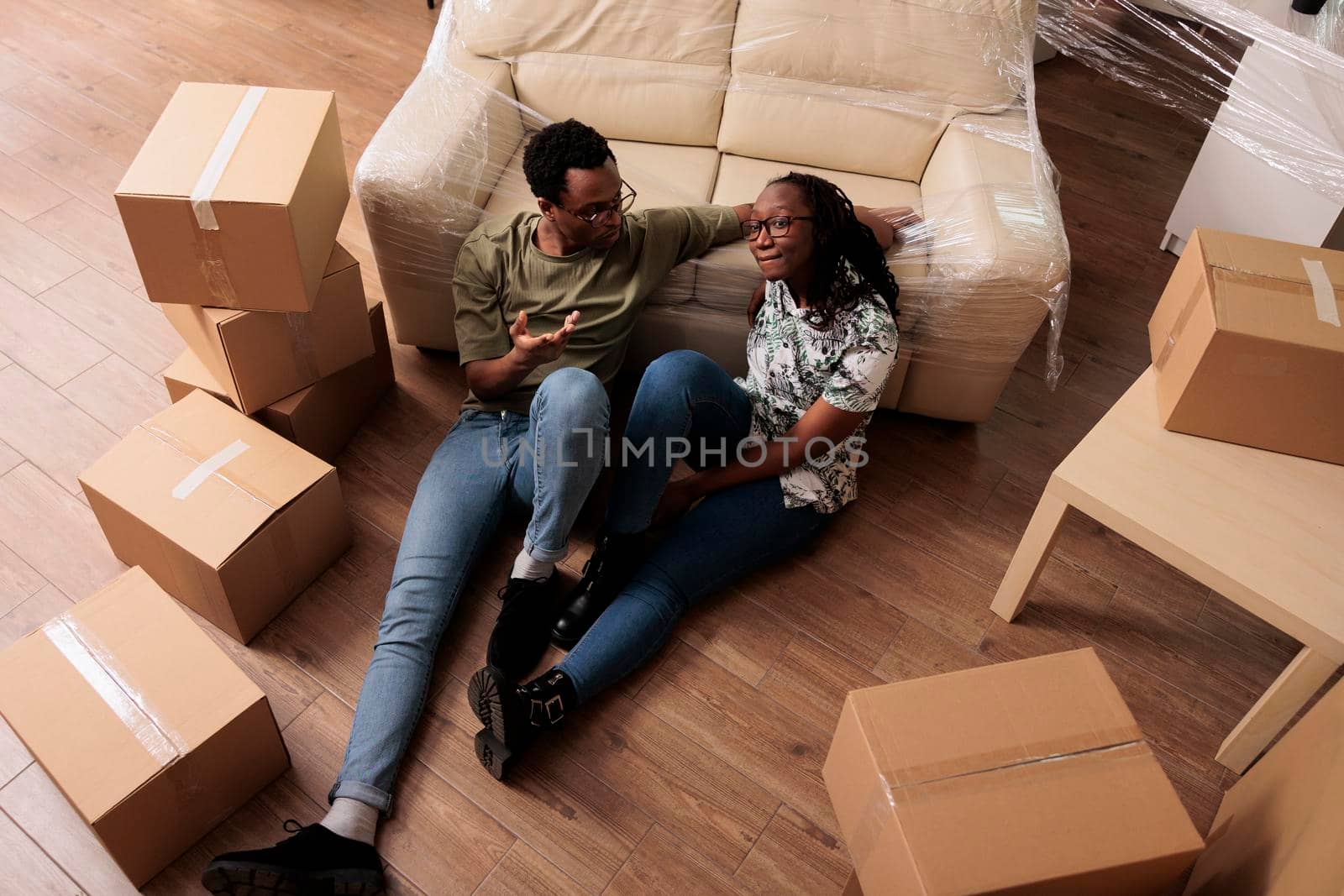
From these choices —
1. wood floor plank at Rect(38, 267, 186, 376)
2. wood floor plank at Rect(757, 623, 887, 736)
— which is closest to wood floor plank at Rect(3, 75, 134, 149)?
wood floor plank at Rect(38, 267, 186, 376)

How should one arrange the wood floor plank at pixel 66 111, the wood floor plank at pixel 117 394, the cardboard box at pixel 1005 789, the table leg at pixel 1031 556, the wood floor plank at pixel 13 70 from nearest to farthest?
the cardboard box at pixel 1005 789 → the table leg at pixel 1031 556 → the wood floor plank at pixel 117 394 → the wood floor plank at pixel 66 111 → the wood floor plank at pixel 13 70

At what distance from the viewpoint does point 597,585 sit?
1754 millimetres

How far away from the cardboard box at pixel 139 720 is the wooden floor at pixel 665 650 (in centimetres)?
9

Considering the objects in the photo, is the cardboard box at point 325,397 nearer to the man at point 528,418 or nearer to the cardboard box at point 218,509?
the cardboard box at point 218,509

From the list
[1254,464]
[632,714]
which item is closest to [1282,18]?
[1254,464]

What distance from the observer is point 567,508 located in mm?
1649

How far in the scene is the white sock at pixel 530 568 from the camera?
1721 millimetres

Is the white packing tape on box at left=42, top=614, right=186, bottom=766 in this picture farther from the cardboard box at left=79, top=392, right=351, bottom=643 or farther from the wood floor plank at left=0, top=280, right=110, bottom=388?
the wood floor plank at left=0, top=280, right=110, bottom=388

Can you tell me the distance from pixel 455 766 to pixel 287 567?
1.48 feet

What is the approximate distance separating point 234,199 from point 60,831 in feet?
3.20

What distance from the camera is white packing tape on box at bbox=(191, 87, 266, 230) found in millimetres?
1590

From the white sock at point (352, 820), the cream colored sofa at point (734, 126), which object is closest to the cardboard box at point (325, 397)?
the cream colored sofa at point (734, 126)

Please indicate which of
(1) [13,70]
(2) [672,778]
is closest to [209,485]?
(2) [672,778]

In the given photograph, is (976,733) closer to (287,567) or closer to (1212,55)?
(287,567)
